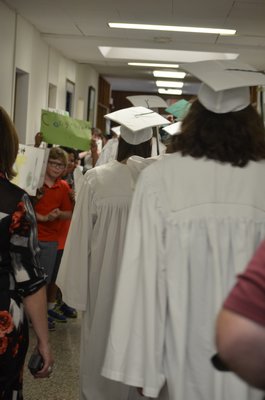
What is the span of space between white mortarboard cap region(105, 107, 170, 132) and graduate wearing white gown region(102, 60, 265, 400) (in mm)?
1331

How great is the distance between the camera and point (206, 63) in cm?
249

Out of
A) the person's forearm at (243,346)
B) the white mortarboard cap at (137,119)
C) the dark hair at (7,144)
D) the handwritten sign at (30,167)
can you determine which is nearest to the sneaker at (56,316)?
the handwritten sign at (30,167)

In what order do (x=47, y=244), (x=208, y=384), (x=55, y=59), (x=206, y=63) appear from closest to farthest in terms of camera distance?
(x=208, y=384), (x=206, y=63), (x=47, y=244), (x=55, y=59)

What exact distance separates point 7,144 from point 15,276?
46 cm

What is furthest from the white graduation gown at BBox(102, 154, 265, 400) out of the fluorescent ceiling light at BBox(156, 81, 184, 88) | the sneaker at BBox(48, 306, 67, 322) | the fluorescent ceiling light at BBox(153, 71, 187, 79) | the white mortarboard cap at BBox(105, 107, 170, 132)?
the fluorescent ceiling light at BBox(156, 81, 184, 88)

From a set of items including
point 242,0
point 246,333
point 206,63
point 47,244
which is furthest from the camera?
point 242,0

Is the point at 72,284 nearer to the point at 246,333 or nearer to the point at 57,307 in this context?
the point at 246,333

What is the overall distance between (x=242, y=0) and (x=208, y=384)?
549 cm

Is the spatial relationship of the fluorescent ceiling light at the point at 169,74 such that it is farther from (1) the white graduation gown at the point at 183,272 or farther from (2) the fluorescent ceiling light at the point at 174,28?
(1) the white graduation gown at the point at 183,272

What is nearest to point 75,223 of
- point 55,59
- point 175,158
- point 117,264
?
point 117,264

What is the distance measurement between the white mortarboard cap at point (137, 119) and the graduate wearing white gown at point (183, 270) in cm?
133

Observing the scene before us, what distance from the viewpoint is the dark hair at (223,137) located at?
230cm

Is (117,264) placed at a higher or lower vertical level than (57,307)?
higher

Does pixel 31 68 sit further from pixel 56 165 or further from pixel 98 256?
pixel 98 256
